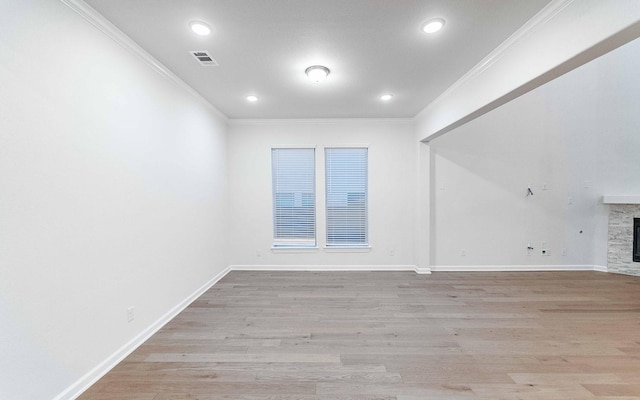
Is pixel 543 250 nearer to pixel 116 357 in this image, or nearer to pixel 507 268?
pixel 507 268

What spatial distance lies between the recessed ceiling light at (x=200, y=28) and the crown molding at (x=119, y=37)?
654mm

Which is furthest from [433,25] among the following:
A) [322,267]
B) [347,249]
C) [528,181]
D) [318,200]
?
[528,181]

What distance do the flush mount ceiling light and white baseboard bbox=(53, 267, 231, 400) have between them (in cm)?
314

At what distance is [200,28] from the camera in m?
2.02

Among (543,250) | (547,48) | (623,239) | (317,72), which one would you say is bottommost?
(543,250)

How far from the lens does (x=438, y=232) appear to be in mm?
4621

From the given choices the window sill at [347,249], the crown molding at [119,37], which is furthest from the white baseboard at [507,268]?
the crown molding at [119,37]

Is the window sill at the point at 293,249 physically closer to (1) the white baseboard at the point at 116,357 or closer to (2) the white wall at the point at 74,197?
(1) the white baseboard at the point at 116,357

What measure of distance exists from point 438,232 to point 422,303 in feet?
5.83

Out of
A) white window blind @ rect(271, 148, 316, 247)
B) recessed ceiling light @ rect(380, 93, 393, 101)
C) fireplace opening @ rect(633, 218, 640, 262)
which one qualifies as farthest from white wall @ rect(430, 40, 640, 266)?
white window blind @ rect(271, 148, 316, 247)

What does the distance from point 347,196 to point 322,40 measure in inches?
115

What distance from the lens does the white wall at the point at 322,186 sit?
15.3ft

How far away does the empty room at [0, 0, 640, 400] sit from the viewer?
5.37ft

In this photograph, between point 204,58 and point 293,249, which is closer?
point 204,58
